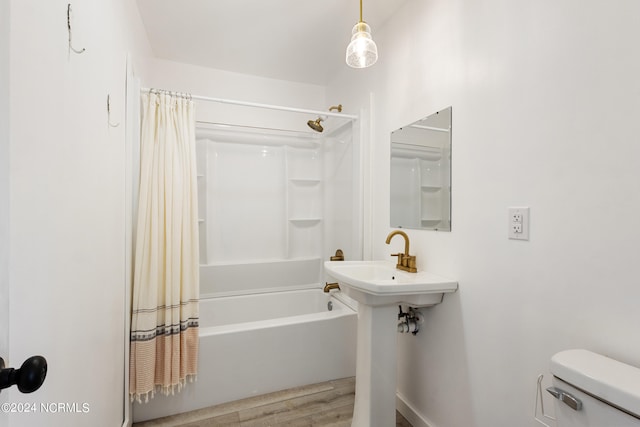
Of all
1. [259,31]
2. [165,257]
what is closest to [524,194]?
[165,257]

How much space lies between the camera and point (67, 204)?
0.89 meters

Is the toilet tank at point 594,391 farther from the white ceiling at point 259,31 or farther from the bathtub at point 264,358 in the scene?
the white ceiling at point 259,31

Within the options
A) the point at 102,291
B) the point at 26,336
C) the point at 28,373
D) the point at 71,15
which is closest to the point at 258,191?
the point at 102,291

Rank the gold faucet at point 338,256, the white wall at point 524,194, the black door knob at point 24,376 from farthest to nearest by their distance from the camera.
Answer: the gold faucet at point 338,256
the white wall at point 524,194
the black door knob at point 24,376

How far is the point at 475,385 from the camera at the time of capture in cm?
132

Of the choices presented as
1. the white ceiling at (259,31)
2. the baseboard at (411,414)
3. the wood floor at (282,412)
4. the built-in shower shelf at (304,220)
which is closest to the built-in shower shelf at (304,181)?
the built-in shower shelf at (304,220)

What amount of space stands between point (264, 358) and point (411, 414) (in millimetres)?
984

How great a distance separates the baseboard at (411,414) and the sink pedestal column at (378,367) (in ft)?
0.83

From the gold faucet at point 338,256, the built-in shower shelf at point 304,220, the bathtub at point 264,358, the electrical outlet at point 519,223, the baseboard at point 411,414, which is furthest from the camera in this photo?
the built-in shower shelf at point 304,220

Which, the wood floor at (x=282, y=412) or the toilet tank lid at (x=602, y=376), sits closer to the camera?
the toilet tank lid at (x=602, y=376)

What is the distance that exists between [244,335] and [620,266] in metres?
1.86

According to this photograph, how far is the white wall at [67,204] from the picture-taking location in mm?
652

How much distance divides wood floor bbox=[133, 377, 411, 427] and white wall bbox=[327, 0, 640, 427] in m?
0.47

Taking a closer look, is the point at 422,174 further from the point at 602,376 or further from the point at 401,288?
the point at 602,376
